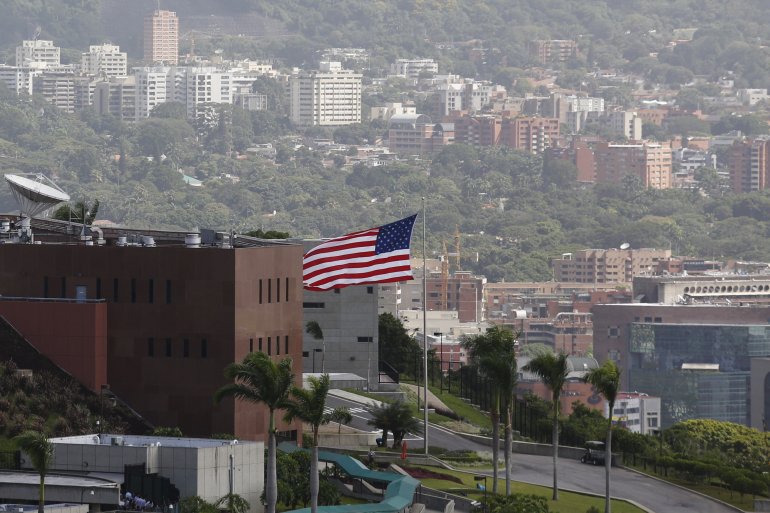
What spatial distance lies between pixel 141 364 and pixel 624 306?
14304 centimetres

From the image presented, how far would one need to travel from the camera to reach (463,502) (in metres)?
Result: 48.8

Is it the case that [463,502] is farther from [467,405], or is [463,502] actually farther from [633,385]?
[633,385]

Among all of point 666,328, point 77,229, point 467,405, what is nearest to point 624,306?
point 666,328

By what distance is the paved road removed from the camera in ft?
178

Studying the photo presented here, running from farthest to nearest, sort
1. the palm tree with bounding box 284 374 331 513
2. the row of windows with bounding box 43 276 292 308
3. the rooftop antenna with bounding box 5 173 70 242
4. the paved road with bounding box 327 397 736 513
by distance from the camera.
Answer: the rooftop antenna with bounding box 5 173 70 242, the paved road with bounding box 327 397 736 513, the row of windows with bounding box 43 276 292 308, the palm tree with bounding box 284 374 331 513

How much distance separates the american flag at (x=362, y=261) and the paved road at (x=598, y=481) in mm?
5158

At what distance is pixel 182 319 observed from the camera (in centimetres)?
5266

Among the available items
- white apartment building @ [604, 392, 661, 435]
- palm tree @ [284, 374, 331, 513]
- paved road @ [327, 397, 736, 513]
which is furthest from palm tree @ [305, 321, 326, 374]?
white apartment building @ [604, 392, 661, 435]

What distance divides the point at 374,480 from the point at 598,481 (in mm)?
9512

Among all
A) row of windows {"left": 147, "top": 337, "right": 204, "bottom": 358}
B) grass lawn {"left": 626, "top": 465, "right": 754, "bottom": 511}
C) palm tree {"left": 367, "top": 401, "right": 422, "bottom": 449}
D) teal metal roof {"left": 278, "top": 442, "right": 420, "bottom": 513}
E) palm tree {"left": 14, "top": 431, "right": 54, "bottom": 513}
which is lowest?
grass lawn {"left": 626, "top": 465, "right": 754, "bottom": 511}

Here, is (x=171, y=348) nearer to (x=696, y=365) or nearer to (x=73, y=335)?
(x=73, y=335)

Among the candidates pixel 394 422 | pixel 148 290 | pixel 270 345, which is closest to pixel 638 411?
pixel 394 422

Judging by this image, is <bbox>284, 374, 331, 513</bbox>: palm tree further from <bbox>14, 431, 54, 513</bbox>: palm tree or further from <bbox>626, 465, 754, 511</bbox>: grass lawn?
<bbox>626, 465, 754, 511</bbox>: grass lawn

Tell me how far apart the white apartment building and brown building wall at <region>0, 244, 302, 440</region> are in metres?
95.4
